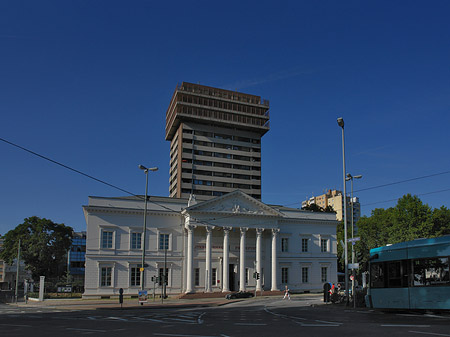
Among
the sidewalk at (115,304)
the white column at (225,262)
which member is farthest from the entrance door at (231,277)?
the sidewalk at (115,304)

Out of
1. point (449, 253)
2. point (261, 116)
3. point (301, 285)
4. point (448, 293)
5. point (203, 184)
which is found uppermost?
point (261, 116)

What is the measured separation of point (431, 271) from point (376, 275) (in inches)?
145

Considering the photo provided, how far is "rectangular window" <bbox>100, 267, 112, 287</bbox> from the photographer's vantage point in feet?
161

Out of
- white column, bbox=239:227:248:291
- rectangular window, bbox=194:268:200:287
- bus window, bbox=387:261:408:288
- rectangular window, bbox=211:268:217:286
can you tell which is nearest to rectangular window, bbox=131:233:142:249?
rectangular window, bbox=194:268:200:287

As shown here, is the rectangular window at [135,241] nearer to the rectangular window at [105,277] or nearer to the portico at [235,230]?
the rectangular window at [105,277]

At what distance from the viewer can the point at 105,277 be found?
49.2 metres

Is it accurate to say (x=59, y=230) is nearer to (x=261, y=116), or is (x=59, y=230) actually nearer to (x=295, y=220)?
(x=295, y=220)

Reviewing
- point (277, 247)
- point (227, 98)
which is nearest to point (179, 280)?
point (277, 247)

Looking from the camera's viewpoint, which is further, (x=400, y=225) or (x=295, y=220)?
(x=400, y=225)

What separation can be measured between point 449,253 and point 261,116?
101207 mm

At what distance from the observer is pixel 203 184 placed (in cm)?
10975

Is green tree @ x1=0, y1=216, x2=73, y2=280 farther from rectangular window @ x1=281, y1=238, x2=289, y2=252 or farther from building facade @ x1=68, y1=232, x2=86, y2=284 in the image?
building facade @ x1=68, y1=232, x2=86, y2=284

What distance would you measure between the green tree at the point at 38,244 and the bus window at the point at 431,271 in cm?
6450

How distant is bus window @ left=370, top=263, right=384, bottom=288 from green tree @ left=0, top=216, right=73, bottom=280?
6133cm
